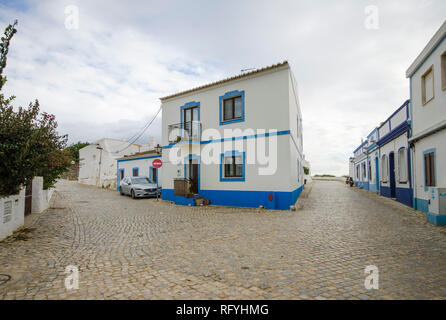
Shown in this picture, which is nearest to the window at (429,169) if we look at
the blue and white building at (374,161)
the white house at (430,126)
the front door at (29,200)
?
the white house at (430,126)

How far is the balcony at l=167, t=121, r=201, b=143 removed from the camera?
13979 mm

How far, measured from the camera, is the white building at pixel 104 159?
27.0 m

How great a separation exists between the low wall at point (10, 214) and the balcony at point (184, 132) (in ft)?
26.1

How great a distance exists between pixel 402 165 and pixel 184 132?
11.4 m

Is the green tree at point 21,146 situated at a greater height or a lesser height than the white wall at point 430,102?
lesser

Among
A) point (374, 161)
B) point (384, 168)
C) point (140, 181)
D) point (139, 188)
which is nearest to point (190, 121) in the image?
point (139, 188)

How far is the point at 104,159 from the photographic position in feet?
92.8

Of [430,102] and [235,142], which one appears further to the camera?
[235,142]

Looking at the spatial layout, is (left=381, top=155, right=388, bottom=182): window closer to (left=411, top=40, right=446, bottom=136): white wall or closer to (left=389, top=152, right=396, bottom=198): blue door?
(left=389, top=152, right=396, bottom=198): blue door

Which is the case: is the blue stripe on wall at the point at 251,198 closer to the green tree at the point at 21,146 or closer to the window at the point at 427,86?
the window at the point at 427,86

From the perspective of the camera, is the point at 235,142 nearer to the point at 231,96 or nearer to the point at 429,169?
the point at 231,96

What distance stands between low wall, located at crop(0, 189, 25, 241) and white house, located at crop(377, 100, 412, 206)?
14.4 metres

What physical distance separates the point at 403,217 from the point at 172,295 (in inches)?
346
